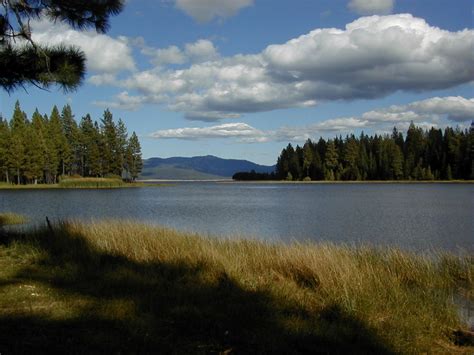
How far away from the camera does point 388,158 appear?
122938mm

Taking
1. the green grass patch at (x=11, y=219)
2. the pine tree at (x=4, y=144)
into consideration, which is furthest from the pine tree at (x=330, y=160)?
the green grass patch at (x=11, y=219)

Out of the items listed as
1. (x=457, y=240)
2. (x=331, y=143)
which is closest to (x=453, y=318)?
(x=457, y=240)

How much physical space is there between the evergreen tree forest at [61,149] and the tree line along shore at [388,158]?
5135 centimetres

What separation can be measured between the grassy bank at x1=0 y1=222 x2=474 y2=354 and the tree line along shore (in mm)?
110453

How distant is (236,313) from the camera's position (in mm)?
6906

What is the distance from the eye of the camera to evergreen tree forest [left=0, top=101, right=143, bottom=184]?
8088cm

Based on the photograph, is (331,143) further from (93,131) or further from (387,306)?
(387,306)

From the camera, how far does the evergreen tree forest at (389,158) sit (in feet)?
371

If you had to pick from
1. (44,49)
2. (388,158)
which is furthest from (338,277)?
(388,158)

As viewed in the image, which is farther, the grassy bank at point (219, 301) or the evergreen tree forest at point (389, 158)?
the evergreen tree forest at point (389, 158)

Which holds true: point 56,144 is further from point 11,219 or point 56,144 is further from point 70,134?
point 11,219

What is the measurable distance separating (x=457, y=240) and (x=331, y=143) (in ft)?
355

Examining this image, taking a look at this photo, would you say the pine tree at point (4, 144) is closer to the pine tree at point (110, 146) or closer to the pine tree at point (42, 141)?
the pine tree at point (42, 141)

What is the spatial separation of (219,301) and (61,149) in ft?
293
